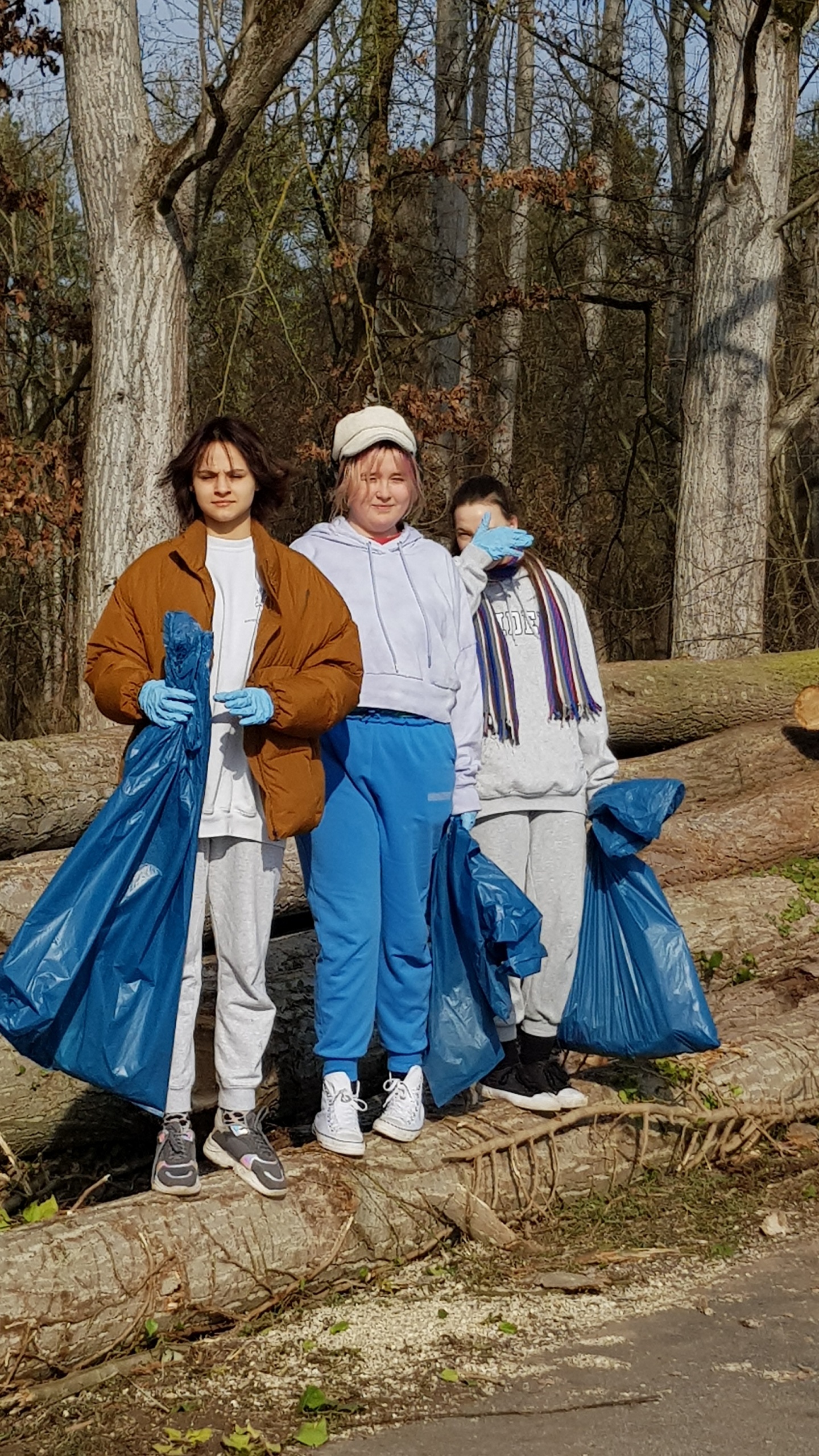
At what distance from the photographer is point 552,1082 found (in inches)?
160

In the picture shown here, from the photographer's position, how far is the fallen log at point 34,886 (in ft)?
15.9

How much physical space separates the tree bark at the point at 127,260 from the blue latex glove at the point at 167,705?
3.81 m

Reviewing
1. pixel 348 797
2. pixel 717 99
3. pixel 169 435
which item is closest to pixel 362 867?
pixel 348 797

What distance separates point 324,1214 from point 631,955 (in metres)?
1.15

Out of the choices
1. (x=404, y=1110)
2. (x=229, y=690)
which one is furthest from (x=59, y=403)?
(x=404, y=1110)

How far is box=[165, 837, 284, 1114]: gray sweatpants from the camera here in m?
3.36

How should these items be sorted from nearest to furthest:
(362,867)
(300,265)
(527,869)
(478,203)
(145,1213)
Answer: (145,1213) < (362,867) < (527,869) < (300,265) < (478,203)

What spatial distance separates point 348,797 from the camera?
3.60 meters

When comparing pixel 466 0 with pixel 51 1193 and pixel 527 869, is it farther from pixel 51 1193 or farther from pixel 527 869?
pixel 51 1193

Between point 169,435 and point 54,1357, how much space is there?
525cm

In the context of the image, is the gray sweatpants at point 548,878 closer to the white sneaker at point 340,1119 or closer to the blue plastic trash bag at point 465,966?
the blue plastic trash bag at point 465,966

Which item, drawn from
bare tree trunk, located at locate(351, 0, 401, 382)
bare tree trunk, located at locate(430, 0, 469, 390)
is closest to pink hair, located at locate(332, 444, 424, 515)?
bare tree trunk, located at locate(351, 0, 401, 382)

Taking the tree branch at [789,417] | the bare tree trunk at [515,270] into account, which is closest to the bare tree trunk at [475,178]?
the bare tree trunk at [515,270]

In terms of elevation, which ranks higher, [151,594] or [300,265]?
[300,265]
